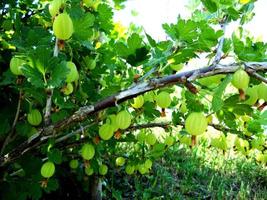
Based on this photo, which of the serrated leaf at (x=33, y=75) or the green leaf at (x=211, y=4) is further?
the green leaf at (x=211, y=4)

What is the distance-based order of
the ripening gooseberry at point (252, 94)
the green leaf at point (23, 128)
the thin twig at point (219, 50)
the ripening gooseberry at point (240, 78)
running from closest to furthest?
the ripening gooseberry at point (240, 78) → the thin twig at point (219, 50) → the ripening gooseberry at point (252, 94) → the green leaf at point (23, 128)

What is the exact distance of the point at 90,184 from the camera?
2836mm

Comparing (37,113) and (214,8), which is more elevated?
(214,8)

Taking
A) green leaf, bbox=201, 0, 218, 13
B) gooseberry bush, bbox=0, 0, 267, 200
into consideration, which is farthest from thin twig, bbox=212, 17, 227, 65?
green leaf, bbox=201, 0, 218, 13

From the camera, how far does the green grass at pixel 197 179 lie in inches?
135

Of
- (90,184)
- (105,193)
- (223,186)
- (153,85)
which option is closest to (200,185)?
(223,186)

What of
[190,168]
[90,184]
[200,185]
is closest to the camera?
[90,184]

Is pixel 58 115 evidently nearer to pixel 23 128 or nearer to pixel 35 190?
pixel 23 128

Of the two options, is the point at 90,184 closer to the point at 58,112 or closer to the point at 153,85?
the point at 58,112

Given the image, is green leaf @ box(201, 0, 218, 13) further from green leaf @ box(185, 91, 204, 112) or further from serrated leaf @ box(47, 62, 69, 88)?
serrated leaf @ box(47, 62, 69, 88)

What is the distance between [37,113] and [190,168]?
2703 mm

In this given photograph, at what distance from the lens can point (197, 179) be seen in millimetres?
3893

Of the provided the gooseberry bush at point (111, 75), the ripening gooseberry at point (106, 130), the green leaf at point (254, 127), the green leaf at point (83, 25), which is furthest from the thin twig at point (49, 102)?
the green leaf at point (254, 127)

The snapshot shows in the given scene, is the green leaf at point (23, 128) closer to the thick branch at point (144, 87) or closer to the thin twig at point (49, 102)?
the thick branch at point (144, 87)
